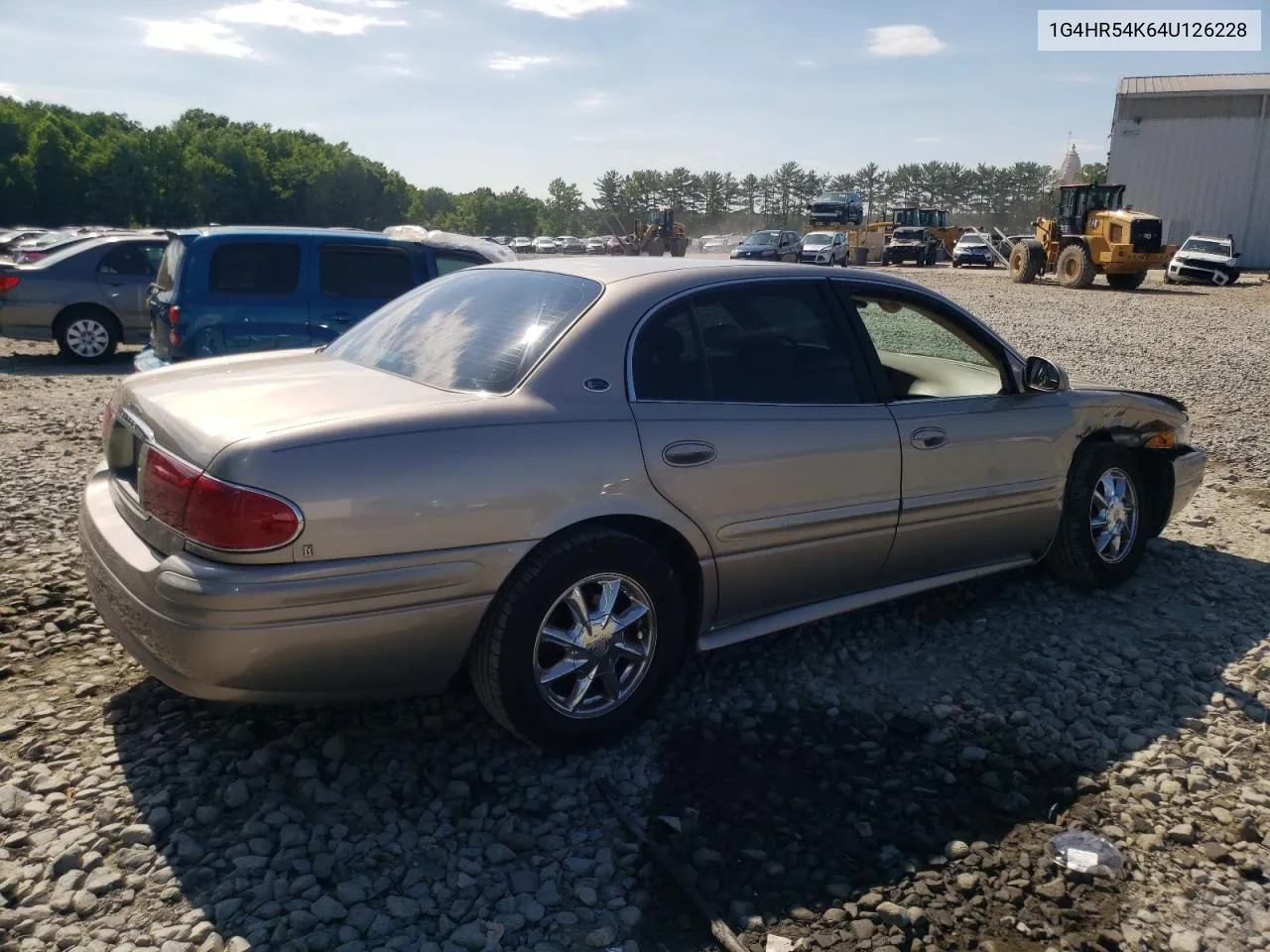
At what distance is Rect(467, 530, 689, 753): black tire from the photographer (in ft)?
10.0

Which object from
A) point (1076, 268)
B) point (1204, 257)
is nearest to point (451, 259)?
point (1076, 268)

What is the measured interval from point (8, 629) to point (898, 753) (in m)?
3.49

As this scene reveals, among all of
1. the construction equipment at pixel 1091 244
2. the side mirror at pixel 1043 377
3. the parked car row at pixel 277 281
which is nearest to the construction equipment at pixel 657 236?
the construction equipment at pixel 1091 244

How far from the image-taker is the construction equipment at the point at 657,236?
145 feet

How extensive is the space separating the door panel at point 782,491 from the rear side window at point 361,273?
5539mm

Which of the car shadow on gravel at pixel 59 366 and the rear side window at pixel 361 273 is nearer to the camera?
the rear side window at pixel 361 273

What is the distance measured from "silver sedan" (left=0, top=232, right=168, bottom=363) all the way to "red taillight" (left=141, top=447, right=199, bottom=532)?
10.1 meters

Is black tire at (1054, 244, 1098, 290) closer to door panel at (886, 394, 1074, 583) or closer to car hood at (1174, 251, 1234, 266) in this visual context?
car hood at (1174, 251, 1234, 266)

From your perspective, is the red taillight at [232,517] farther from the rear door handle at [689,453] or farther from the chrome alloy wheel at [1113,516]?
the chrome alloy wheel at [1113,516]

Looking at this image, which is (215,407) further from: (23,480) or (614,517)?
(23,480)

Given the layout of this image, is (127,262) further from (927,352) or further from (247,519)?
(247,519)

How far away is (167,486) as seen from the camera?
9.66 feet

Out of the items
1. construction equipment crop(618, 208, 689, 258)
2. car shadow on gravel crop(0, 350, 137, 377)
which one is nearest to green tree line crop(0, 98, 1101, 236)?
construction equipment crop(618, 208, 689, 258)

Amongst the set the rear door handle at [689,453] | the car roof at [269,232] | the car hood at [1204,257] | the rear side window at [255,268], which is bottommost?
the rear door handle at [689,453]
